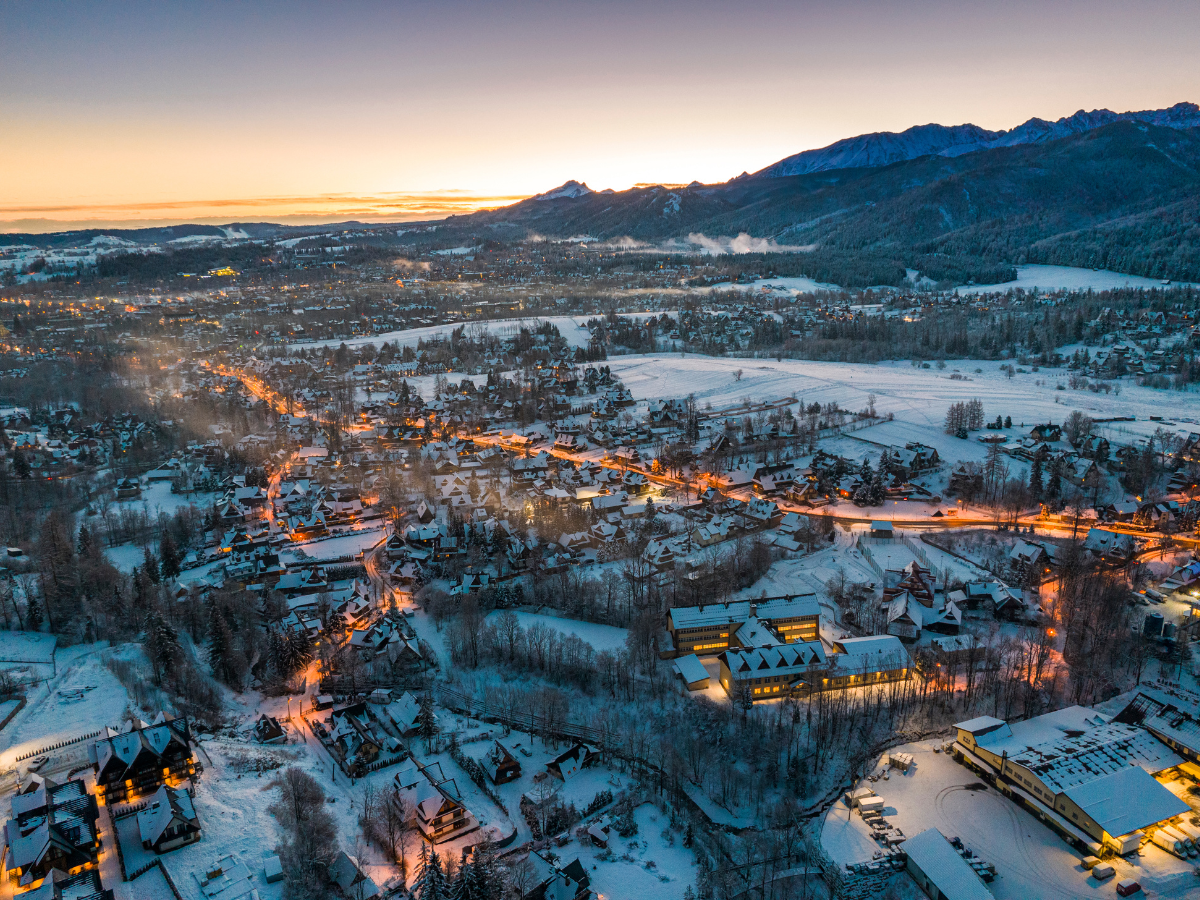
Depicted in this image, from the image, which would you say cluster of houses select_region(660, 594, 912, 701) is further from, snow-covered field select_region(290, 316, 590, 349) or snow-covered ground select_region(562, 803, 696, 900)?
snow-covered field select_region(290, 316, 590, 349)

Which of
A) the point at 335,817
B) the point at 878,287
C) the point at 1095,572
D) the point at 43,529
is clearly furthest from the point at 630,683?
the point at 878,287

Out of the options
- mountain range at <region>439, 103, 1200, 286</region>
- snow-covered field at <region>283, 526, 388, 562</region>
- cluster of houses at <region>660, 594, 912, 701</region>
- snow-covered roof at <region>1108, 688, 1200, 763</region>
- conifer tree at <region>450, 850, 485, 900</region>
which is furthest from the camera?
mountain range at <region>439, 103, 1200, 286</region>

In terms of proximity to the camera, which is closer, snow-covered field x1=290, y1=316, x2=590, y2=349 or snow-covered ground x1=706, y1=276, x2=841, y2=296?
snow-covered field x1=290, y1=316, x2=590, y2=349

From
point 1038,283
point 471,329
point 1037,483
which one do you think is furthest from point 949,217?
point 1037,483

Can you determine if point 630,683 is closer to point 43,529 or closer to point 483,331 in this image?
point 43,529

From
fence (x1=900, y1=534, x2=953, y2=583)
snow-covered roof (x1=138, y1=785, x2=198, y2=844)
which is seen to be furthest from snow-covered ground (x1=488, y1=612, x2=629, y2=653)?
fence (x1=900, y1=534, x2=953, y2=583)

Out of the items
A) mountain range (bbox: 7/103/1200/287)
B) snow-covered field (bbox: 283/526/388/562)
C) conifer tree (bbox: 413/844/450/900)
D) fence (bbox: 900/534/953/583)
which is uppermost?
mountain range (bbox: 7/103/1200/287)
